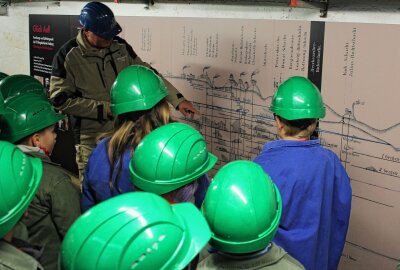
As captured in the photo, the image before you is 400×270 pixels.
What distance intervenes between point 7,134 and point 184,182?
3.09 feet

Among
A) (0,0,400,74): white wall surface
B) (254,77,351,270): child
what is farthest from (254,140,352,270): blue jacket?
(0,0,400,74): white wall surface

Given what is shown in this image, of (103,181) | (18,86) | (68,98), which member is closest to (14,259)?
(103,181)

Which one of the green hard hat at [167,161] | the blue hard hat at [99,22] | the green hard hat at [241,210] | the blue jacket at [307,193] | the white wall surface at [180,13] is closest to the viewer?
the green hard hat at [241,210]

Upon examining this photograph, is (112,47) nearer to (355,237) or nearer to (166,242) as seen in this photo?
(355,237)

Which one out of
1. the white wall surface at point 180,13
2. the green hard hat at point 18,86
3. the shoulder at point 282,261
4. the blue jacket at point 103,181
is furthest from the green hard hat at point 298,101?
the green hard hat at point 18,86

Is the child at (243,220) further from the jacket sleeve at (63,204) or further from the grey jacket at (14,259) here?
the jacket sleeve at (63,204)

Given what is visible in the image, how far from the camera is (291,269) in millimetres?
1354

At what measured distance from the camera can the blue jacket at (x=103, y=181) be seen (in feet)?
6.51

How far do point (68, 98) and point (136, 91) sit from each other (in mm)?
1167

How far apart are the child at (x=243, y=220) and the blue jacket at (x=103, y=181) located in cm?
58

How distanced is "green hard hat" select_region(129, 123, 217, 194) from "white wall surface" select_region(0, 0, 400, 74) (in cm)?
129

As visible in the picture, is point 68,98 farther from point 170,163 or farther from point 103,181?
point 170,163

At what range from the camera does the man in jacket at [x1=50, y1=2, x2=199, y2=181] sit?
3.12 metres

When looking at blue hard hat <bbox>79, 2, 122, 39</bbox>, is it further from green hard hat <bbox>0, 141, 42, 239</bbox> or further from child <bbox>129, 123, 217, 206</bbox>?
green hard hat <bbox>0, 141, 42, 239</bbox>
